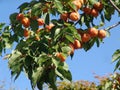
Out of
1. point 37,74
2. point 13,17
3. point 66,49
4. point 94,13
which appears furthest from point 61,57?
point 94,13

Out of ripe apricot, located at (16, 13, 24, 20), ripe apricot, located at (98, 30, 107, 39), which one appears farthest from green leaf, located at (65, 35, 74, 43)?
ripe apricot, located at (98, 30, 107, 39)

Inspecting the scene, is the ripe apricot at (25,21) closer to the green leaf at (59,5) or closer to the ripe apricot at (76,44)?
the green leaf at (59,5)

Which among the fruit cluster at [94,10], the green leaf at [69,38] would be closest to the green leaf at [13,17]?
the green leaf at [69,38]

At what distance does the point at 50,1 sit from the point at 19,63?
66 cm

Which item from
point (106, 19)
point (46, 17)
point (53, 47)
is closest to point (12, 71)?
point (53, 47)

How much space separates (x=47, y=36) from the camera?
377 centimetres

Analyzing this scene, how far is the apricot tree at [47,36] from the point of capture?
343 centimetres

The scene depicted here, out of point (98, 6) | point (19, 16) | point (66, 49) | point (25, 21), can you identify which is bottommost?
point (66, 49)

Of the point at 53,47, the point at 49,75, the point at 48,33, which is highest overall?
the point at 48,33

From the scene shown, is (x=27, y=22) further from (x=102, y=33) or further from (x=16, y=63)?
(x=102, y=33)

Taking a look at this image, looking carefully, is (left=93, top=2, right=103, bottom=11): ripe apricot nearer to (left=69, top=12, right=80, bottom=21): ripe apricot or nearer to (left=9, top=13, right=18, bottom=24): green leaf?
(left=69, top=12, right=80, bottom=21): ripe apricot

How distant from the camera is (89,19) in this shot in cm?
450

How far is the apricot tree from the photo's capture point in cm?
343

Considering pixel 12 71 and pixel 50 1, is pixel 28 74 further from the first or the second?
pixel 50 1
